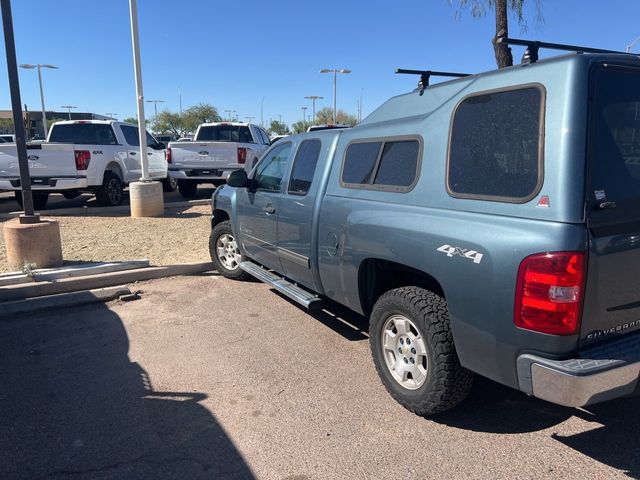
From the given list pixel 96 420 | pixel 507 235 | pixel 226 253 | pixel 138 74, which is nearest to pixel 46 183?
pixel 138 74

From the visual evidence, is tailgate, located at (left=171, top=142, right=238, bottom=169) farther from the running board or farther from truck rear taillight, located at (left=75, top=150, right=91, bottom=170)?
the running board

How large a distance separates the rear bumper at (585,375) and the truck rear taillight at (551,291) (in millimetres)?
160

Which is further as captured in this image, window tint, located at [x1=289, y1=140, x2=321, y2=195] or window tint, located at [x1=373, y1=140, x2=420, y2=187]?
window tint, located at [x1=289, y1=140, x2=321, y2=195]

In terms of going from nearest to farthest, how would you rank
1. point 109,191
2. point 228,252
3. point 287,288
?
point 287,288 → point 228,252 → point 109,191

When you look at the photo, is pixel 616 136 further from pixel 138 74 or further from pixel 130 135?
pixel 130 135

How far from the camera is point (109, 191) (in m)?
11.7

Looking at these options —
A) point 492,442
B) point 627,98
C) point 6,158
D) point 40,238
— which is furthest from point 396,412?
point 6,158

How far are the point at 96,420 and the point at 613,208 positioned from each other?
3269 millimetres

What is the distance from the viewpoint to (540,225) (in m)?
2.49

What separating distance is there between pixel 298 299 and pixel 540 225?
8.11 feet

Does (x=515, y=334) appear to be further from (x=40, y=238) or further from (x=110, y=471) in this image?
(x=40, y=238)

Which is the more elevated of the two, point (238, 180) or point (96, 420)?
point (238, 180)

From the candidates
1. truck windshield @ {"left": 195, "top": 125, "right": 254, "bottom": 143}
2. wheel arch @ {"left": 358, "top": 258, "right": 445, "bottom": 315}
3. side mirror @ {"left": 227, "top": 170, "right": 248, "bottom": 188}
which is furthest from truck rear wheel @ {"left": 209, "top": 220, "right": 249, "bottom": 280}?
truck windshield @ {"left": 195, "top": 125, "right": 254, "bottom": 143}

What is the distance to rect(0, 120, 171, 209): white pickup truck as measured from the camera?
10125mm
